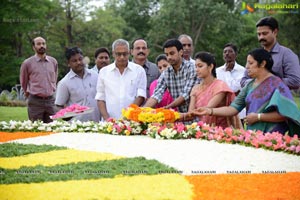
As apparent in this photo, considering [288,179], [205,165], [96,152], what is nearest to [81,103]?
[96,152]

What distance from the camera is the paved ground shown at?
461 centimetres

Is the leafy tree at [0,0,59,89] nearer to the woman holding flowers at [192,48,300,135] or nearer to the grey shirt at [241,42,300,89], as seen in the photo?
the grey shirt at [241,42,300,89]

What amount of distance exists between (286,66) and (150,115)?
188cm

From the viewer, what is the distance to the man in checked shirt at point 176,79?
6.78 metres

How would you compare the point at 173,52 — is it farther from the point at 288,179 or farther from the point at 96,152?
the point at 288,179

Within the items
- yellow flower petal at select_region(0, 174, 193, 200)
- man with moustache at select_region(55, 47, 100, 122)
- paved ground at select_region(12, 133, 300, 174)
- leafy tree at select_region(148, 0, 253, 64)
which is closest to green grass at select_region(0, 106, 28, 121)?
man with moustache at select_region(55, 47, 100, 122)

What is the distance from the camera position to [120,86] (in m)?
7.26

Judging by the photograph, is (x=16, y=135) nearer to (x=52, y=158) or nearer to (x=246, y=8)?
(x=52, y=158)

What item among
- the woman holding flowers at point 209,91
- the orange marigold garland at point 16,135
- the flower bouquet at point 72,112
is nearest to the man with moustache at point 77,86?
the flower bouquet at point 72,112

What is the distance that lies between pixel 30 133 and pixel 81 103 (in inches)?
48.5

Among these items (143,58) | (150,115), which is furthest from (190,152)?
(143,58)

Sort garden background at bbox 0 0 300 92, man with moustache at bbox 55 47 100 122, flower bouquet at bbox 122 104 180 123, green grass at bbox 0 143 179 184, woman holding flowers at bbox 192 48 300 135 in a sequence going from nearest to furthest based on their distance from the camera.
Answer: green grass at bbox 0 143 179 184, woman holding flowers at bbox 192 48 300 135, flower bouquet at bbox 122 104 180 123, man with moustache at bbox 55 47 100 122, garden background at bbox 0 0 300 92

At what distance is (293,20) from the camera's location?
33562mm

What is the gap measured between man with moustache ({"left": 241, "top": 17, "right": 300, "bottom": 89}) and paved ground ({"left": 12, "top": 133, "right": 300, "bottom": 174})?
1294 mm
